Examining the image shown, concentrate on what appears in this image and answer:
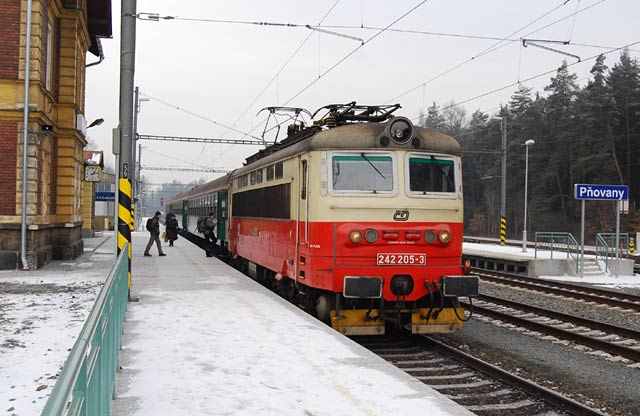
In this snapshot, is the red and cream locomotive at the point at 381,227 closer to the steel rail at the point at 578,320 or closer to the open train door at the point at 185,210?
the steel rail at the point at 578,320

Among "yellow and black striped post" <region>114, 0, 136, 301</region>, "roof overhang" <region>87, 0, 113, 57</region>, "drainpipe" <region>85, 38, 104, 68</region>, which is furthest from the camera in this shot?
"drainpipe" <region>85, 38, 104, 68</region>

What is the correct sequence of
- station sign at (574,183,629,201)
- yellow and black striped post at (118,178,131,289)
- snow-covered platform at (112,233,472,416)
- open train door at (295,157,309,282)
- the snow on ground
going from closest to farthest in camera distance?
1. snow-covered platform at (112,233,472,416)
2. the snow on ground
3. open train door at (295,157,309,282)
4. yellow and black striped post at (118,178,131,289)
5. station sign at (574,183,629,201)

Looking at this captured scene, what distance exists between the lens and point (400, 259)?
891 cm

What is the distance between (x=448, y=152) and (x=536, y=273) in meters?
13.2

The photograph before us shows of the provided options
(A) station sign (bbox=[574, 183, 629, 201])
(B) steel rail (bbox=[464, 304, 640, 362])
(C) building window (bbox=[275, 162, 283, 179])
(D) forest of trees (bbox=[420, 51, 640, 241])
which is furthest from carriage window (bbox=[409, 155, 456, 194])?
(D) forest of trees (bbox=[420, 51, 640, 241])

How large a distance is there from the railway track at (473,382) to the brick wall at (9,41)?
40.3 feet

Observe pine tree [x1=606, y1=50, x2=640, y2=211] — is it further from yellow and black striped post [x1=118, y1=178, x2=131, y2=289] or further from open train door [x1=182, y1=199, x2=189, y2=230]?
yellow and black striped post [x1=118, y1=178, x2=131, y2=289]

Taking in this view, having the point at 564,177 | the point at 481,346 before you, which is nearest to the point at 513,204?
the point at 564,177

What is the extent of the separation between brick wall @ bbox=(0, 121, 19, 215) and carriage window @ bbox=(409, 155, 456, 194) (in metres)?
11.6

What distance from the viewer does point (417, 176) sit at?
930 cm

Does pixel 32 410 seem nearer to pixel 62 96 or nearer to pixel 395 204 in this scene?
pixel 395 204

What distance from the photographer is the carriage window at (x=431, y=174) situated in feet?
30.4

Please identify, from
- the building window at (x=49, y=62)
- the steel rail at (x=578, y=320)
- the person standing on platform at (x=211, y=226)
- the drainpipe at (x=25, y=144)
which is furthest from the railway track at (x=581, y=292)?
the building window at (x=49, y=62)

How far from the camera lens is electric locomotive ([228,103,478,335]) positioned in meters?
8.83
